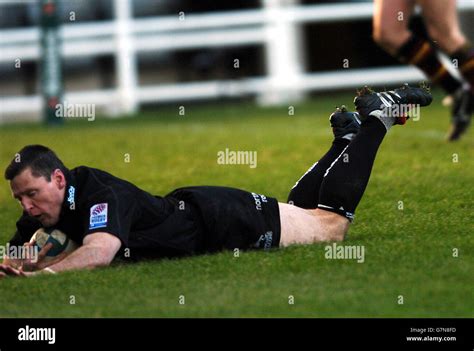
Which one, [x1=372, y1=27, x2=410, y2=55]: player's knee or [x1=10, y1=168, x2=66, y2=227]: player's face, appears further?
[x1=372, y1=27, x2=410, y2=55]: player's knee

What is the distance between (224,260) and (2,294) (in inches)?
49.4

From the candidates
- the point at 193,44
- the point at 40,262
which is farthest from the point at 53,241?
the point at 193,44

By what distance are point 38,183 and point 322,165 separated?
1950mm

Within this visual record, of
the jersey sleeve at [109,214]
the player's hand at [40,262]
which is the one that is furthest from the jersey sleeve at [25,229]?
the jersey sleeve at [109,214]

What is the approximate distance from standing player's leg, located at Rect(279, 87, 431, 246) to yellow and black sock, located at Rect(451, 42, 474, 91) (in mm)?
2101

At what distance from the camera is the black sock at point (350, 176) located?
7586 millimetres

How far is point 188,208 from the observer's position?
738 cm

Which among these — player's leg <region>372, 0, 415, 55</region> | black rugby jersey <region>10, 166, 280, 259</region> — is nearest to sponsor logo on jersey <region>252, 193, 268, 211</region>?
black rugby jersey <region>10, 166, 280, 259</region>

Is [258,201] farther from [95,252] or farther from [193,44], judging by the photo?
[193,44]

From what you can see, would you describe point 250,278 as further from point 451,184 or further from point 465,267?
point 451,184

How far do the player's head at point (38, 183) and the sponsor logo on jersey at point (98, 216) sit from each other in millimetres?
210

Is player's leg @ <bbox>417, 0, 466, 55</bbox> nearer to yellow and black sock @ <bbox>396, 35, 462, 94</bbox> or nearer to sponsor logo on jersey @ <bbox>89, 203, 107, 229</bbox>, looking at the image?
yellow and black sock @ <bbox>396, 35, 462, 94</bbox>

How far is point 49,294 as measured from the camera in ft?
22.0

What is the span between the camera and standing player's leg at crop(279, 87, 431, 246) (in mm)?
7590
